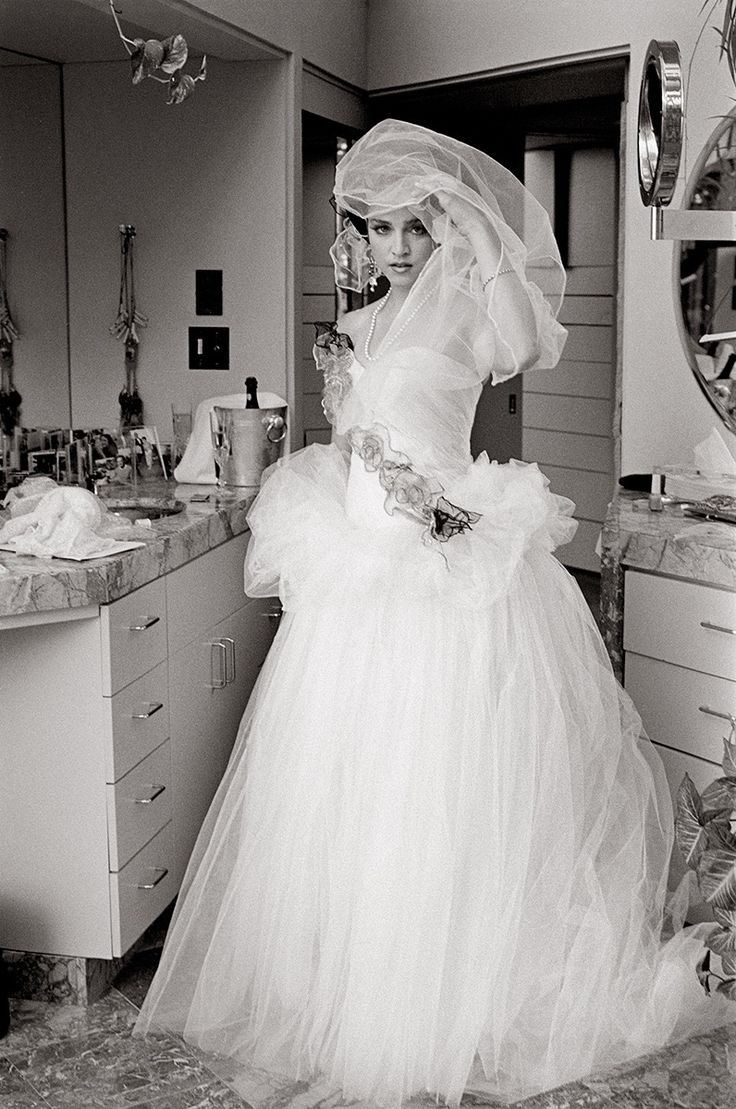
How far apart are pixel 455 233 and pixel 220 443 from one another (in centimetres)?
119

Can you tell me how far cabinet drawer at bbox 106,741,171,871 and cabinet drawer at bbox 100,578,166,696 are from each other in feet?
0.69

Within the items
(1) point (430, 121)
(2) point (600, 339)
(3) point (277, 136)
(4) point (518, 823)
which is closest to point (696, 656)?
(4) point (518, 823)

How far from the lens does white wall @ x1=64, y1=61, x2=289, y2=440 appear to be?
12.8 ft

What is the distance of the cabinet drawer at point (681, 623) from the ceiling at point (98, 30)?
1.73 m

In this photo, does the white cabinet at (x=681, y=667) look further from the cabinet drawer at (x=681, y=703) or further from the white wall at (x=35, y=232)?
the white wall at (x=35, y=232)

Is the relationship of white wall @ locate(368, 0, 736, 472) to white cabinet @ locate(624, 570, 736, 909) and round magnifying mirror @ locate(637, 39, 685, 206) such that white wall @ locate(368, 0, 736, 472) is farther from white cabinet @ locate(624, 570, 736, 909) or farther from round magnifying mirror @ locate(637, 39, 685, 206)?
white cabinet @ locate(624, 570, 736, 909)

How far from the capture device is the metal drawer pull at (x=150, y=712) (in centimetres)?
278

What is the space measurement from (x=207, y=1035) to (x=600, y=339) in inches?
152

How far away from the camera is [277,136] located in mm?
3859

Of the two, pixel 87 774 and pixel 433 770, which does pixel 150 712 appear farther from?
pixel 433 770

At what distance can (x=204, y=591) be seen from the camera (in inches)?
124

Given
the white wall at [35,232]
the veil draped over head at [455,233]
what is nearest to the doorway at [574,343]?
the white wall at [35,232]

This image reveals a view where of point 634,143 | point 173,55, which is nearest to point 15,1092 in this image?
point 173,55

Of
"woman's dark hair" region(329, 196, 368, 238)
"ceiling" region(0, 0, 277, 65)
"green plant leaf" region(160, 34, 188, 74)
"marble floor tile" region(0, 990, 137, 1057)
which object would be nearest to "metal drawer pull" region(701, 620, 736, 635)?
"woman's dark hair" region(329, 196, 368, 238)
